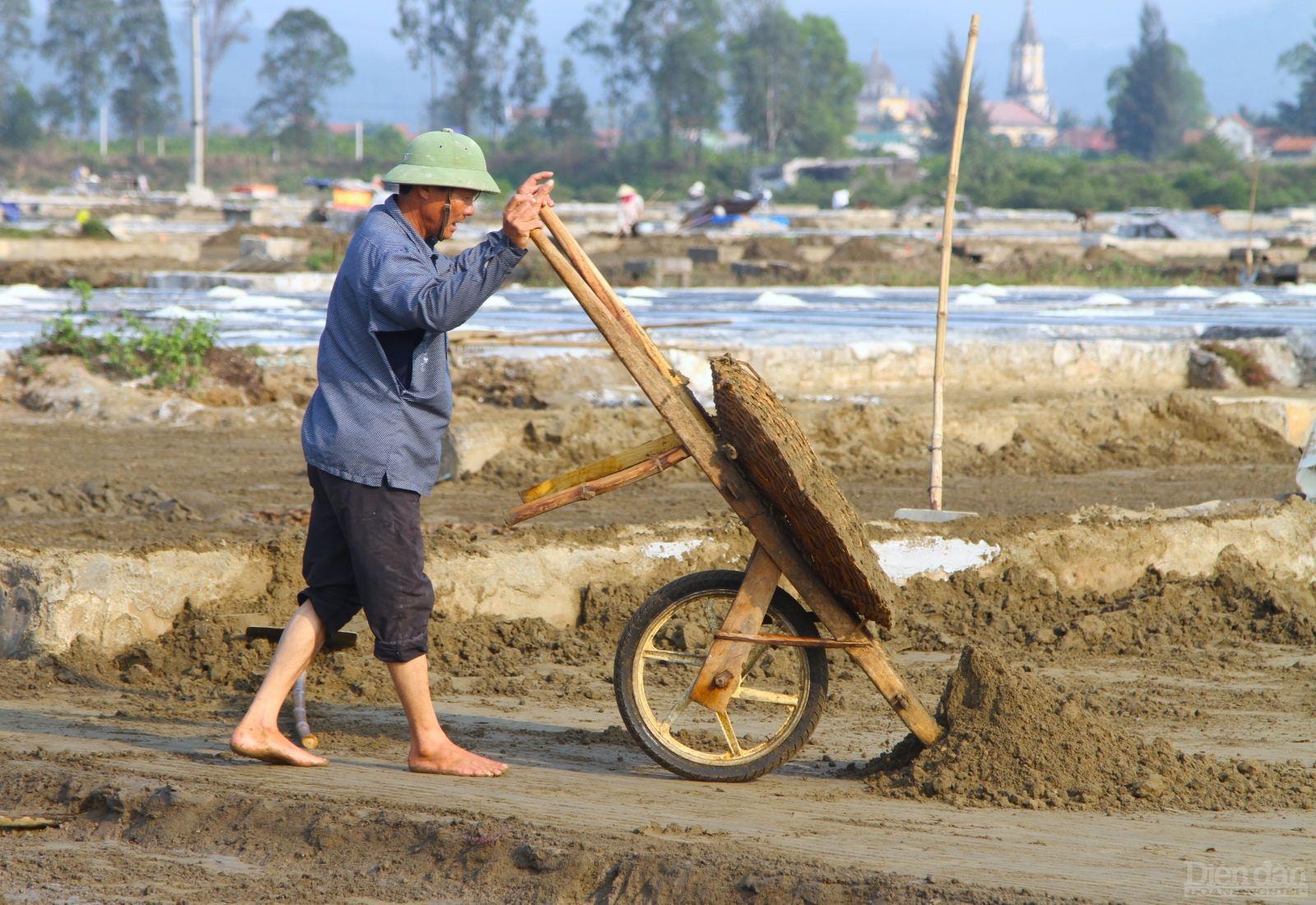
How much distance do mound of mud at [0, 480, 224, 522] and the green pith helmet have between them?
385cm

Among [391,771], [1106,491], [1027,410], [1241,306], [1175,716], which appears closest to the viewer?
[391,771]

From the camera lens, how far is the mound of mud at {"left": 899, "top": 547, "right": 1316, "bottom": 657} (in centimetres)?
568

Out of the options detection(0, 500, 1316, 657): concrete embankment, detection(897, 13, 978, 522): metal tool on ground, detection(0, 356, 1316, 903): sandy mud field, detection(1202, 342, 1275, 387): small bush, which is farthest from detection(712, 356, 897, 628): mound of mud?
detection(1202, 342, 1275, 387): small bush

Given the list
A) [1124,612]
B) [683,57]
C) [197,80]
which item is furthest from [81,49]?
[1124,612]

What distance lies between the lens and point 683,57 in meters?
86.2

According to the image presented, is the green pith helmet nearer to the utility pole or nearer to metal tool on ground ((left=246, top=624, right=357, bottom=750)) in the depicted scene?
metal tool on ground ((left=246, top=624, right=357, bottom=750))

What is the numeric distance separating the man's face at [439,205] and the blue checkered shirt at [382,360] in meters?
0.07

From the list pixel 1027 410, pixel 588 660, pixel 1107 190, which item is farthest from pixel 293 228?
pixel 1107 190

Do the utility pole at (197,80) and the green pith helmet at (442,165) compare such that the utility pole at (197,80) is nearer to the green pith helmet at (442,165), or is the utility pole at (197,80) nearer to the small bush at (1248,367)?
the small bush at (1248,367)

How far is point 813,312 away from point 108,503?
1129 cm

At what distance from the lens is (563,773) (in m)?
3.98

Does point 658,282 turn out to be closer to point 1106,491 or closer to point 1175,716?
point 1106,491

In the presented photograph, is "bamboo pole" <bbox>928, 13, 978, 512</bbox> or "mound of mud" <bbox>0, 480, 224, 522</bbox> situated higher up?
"bamboo pole" <bbox>928, 13, 978, 512</bbox>

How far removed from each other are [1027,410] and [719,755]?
703 centimetres
